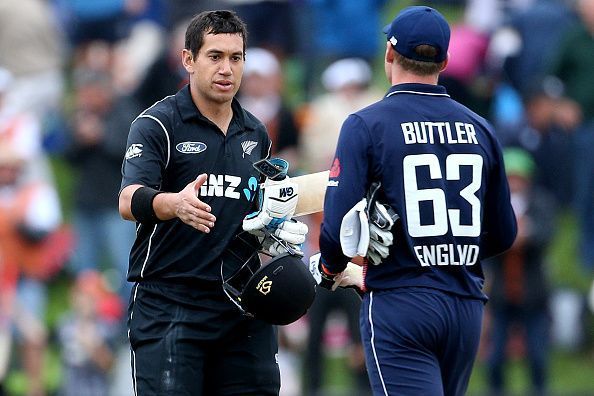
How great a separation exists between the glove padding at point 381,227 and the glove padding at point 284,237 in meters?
0.39

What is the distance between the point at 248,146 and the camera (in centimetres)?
610

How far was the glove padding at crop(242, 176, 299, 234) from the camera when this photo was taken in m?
5.70

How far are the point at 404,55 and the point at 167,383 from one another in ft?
6.06

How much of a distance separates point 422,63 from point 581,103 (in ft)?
21.8

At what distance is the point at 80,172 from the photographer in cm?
1206

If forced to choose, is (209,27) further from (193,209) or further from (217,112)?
(193,209)

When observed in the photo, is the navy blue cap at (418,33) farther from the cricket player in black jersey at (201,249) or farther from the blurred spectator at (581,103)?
the blurred spectator at (581,103)

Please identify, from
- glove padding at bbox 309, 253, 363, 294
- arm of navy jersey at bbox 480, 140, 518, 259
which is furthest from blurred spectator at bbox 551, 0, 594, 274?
glove padding at bbox 309, 253, 363, 294

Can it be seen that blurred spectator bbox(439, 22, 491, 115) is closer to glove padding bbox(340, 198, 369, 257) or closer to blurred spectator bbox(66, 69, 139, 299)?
blurred spectator bbox(66, 69, 139, 299)

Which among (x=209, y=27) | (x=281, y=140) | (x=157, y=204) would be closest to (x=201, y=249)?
(x=157, y=204)

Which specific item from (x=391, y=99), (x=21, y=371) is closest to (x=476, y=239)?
(x=391, y=99)

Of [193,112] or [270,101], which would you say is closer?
[193,112]

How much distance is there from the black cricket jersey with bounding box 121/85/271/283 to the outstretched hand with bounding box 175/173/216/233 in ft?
1.54

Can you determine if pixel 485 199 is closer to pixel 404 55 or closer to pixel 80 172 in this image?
pixel 404 55
